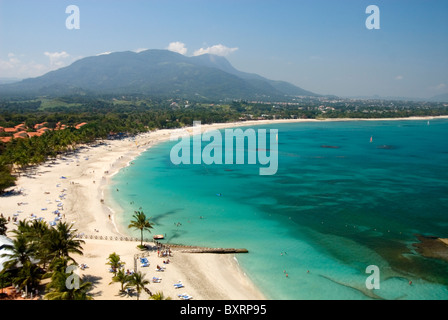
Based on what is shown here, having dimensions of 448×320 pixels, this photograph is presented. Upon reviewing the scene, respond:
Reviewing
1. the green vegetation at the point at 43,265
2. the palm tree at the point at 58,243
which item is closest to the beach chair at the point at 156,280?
the green vegetation at the point at 43,265

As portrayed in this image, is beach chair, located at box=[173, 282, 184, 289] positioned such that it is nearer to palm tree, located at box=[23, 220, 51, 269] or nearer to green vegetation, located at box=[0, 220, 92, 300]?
green vegetation, located at box=[0, 220, 92, 300]

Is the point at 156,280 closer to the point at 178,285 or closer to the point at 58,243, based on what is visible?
the point at 178,285

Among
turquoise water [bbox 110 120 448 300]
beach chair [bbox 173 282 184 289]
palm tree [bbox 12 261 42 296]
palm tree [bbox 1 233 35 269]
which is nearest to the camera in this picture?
palm tree [bbox 12 261 42 296]

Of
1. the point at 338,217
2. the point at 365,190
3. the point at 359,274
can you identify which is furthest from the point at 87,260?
the point at 365,190

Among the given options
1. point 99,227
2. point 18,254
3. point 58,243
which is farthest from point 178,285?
point 99,227

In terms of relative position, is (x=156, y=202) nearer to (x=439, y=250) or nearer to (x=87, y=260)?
(x=87, y=260)

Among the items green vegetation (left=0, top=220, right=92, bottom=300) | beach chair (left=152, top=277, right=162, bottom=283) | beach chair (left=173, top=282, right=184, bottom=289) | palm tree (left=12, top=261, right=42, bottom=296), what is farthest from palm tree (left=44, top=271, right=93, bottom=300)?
beach chair (left=173, top=282, right=184, bottom=289)
